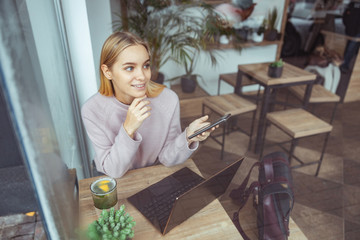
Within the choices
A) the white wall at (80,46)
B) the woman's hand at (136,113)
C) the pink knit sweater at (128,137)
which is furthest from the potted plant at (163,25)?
the woman's hand at (136,113)

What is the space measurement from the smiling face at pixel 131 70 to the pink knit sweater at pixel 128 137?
12 cm

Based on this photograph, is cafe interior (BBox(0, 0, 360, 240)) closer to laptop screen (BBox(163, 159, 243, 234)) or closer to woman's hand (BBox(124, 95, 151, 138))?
laptop screen (BBox(163, 159, 243, 234))

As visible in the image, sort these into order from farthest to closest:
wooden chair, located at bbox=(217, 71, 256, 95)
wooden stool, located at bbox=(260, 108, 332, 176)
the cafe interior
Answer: wooden chair, located at bbox=(217, 71, 256, 95)
wooden stool, located at bbox=(260, 108, 332, 176)
the cafe interior

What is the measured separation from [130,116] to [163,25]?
45.9 inches

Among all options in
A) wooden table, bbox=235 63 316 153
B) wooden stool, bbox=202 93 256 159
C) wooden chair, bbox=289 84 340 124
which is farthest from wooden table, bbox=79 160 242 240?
wooden chair, bbox=289 84 340 124

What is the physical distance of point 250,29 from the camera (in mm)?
2604

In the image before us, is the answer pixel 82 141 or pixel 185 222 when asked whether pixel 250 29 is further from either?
pixel 185 222

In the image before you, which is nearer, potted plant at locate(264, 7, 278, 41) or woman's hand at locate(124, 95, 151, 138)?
woman's hand at locate(124, 95, 151, 138)

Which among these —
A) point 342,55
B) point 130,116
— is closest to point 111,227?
point 130,116

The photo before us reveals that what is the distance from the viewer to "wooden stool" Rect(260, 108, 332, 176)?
1.70 m

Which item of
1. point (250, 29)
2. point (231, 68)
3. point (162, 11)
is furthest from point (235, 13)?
point (162, 11)

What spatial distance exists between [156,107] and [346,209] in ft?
3.89

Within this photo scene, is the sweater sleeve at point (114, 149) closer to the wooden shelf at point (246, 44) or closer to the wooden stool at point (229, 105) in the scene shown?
the wooden stool at point (229, 105)

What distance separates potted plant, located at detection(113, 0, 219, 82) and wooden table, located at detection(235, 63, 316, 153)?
49 cm
